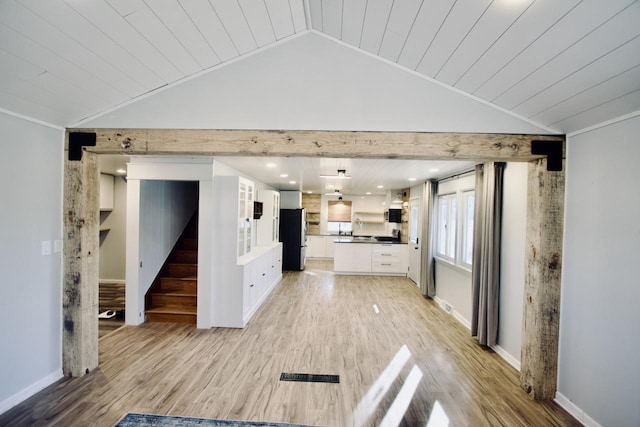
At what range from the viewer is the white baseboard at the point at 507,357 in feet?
10.3

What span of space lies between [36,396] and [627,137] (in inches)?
203

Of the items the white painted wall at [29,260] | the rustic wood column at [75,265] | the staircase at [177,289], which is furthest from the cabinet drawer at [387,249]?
the white painted wall at [29,260]

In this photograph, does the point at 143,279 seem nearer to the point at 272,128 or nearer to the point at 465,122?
the point at 272,128

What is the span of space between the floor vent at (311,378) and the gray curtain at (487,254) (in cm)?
207

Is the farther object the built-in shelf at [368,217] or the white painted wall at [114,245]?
the built-in shelf at [368,217]

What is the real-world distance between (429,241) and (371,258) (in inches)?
88.5

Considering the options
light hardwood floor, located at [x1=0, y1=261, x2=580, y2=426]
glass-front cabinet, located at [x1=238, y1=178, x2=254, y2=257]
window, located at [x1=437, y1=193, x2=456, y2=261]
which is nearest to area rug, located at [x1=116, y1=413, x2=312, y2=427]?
light hardwood floor, located at [x1=0, y1=261, x2=580, y2=426]

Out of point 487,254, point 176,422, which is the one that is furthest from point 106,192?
point 487,254

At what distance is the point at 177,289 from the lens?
4.67 meters

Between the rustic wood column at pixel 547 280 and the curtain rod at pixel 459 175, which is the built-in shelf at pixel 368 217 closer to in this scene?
the curtain rod at pixel 459 175

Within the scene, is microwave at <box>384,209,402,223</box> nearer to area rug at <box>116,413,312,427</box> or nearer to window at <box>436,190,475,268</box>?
window at <box>436,190,475,268</box>

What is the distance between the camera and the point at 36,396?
8.20 feet

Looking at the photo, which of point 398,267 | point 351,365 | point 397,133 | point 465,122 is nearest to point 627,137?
point 465,122

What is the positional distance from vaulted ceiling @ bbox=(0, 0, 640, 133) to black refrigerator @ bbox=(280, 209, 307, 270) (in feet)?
18.9
